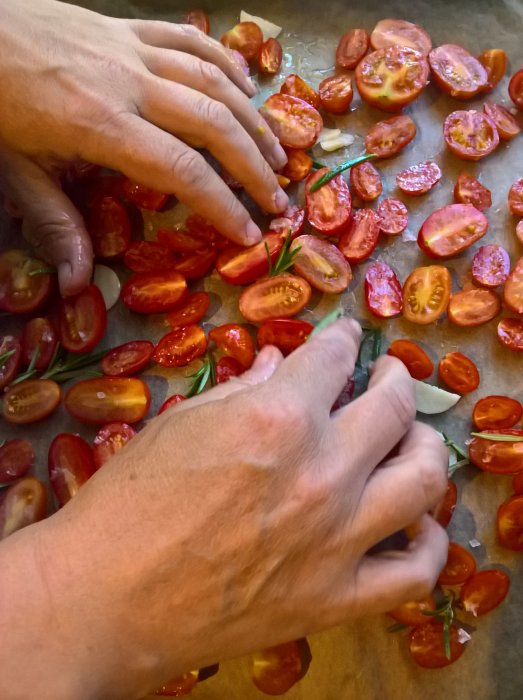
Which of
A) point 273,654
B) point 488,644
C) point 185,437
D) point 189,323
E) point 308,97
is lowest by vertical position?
point 273,654

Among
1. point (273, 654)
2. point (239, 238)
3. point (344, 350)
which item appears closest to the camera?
point (344, 350)

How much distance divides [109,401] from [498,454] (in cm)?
94

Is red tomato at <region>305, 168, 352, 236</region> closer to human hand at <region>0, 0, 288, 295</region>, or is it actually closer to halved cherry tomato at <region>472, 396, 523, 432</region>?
human hand at <region>0, 0, 288, 295</region>

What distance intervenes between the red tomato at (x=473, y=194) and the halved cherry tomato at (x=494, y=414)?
0.54 metres

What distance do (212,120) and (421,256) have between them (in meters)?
0.66

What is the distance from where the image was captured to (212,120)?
152cm

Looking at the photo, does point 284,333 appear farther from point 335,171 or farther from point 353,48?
point 353,48

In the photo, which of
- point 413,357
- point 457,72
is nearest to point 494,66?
point 457,72

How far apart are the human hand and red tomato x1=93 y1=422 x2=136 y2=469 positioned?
0.37 meters

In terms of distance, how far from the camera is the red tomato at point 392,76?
1.86 meters

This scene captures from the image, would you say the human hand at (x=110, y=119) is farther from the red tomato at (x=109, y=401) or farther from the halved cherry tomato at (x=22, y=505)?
the halved cherry tomato at (x=22, y=505)

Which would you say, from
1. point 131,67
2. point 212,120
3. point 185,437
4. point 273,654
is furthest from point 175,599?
point 131,67

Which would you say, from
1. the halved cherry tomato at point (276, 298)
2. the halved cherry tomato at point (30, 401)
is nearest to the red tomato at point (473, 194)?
the halved cherry tomato at point (276, 298)

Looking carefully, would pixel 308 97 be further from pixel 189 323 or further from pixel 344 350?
pixel 344 350
